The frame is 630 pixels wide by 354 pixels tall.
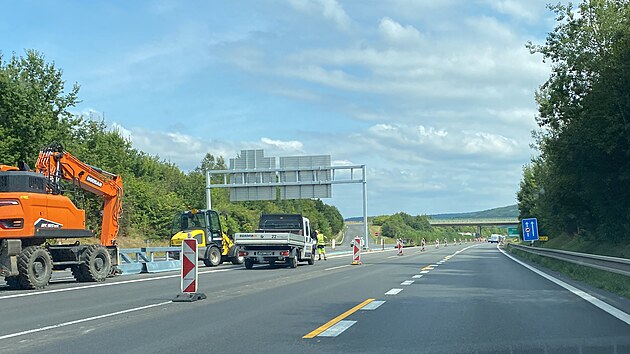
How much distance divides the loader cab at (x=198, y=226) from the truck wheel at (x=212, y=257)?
40 cm

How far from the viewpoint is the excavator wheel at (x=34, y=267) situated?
19.6m

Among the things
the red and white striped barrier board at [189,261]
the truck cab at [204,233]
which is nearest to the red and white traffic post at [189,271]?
the red and white striped barrier board at [189,261]

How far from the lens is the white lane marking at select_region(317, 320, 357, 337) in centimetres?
1033

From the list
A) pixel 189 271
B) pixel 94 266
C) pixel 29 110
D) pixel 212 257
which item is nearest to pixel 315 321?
pixel 189 271

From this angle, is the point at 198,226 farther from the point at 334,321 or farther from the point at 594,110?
the point at 334,321

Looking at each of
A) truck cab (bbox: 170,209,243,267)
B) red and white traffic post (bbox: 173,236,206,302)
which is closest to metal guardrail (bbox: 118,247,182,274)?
truck cab (bbox: 170,209,243,267)

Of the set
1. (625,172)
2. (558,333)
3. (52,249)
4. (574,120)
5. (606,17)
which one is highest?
(606,17)

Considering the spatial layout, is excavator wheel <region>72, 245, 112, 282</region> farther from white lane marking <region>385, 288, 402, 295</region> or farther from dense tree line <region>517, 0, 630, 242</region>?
dense tree line <region>517, 0, 630, 242</region>

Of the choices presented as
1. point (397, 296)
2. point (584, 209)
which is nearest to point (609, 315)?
point (397, 296)

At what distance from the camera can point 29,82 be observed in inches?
1738

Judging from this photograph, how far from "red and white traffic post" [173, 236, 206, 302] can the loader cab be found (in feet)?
58.9

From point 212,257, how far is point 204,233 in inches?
48.5

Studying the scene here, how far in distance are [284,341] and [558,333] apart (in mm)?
4090

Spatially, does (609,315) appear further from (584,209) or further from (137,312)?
(584,209)
